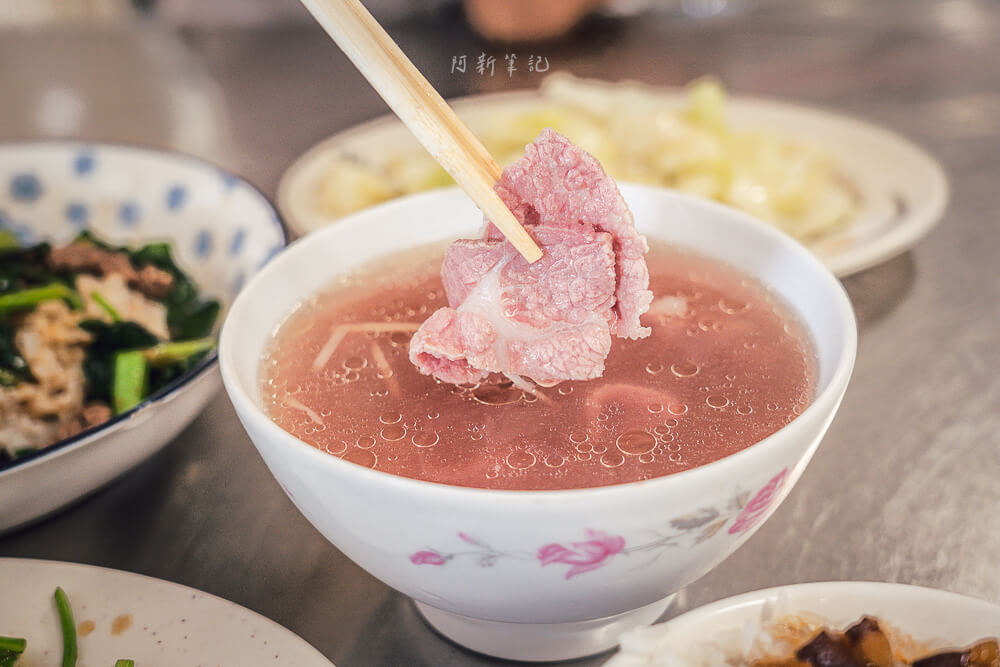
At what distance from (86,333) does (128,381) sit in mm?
150

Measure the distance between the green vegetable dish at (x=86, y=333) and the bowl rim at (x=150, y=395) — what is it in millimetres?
62

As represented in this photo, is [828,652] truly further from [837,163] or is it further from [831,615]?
[837,163]

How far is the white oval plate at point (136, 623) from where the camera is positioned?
87cm

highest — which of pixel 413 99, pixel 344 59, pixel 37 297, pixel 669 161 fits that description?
pixel 413 99

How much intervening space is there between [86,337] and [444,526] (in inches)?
36.4

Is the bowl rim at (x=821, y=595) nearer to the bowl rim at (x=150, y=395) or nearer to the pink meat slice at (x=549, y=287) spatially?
the pink meat slice at (x=549, y=287)

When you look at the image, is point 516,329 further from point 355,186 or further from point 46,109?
point 46,109

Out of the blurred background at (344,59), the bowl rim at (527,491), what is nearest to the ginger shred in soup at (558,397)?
the bowl rim at (527,491)

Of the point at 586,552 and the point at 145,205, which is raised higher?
the point at 586,552

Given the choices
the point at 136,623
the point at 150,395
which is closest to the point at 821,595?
the point at 136,623

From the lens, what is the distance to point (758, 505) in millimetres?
764

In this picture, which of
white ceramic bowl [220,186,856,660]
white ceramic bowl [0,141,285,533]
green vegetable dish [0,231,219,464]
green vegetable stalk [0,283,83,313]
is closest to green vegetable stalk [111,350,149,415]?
green vegetable dish [0,231,219,464]

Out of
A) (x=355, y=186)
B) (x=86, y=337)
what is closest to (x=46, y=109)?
(x=355, y=186)

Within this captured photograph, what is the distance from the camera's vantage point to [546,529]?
26.9 inches
